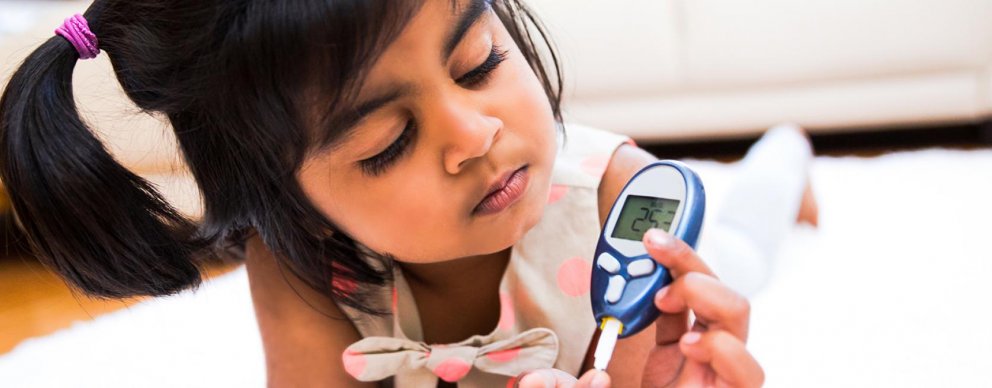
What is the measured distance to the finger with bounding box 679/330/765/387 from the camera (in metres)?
0.51

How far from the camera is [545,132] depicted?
65 centimetres

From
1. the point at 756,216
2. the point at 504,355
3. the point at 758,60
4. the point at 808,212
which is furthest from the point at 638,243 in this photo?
the point at 758,60

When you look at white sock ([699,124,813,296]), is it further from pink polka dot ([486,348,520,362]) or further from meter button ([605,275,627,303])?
meter button ([605,275,627,303])

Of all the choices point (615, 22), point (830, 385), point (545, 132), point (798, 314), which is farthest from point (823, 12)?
point (545, 132)

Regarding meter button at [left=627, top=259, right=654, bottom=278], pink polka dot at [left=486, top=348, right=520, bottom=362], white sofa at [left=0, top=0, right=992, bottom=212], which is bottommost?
pink polka dot at [left=486, top=348, right=520, bottom=362]

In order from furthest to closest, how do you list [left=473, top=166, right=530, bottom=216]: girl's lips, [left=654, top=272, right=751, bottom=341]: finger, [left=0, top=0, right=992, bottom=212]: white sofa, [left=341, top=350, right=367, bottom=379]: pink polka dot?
[left=0, top=0, right=992, bottom=212]: white sofa < [left=341, top=350, right=367, bottom=379]: pink polka dot < [left=473, top=166, right=530, bottom=216]: girl's lips < [left=654, top=272, right=751, bottom=341]: finger

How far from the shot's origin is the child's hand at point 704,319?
51 centimetres

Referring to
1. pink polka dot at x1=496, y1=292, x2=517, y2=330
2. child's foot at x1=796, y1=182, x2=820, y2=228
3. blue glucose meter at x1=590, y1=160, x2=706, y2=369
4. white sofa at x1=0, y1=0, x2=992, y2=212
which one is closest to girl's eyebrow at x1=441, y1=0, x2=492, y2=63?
blue glucose meter at x1=590, y1=160, x2=706, y2=369

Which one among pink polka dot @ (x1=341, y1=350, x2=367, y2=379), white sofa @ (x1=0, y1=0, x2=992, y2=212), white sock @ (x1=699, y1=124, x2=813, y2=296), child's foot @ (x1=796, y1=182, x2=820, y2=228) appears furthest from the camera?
white sofa @ (x1=0, y1=0, x2=992, y2=212)

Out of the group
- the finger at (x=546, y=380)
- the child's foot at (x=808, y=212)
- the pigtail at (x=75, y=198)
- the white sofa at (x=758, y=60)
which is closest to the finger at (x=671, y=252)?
the finger at (x=546, y=380)

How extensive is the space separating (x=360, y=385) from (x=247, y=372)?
0.20 metres

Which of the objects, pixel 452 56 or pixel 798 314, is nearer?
pixel 452 56

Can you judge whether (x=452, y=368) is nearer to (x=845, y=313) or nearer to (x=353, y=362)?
(x=353, y=362)

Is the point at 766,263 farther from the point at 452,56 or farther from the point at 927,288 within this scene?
the point at 452,56
